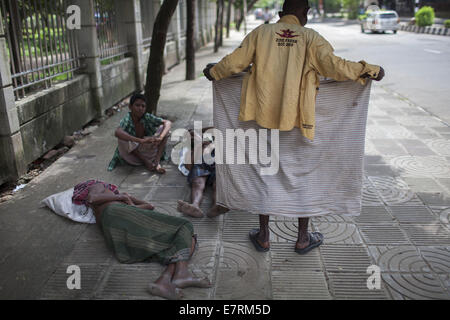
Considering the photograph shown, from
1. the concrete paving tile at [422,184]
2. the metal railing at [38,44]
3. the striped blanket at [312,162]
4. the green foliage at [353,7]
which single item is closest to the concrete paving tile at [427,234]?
the striped blanket at [312,162]

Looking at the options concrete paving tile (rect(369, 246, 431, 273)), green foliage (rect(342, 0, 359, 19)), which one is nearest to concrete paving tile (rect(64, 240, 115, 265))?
concrete paving tile (rect(369, 246, 431, 273))

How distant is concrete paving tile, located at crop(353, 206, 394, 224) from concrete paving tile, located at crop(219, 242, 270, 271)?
106cm

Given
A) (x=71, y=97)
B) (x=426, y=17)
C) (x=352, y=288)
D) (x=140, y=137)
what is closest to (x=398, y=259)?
(x=352, y=288)

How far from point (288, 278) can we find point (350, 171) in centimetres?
92

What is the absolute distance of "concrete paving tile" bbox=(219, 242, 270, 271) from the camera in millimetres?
3191

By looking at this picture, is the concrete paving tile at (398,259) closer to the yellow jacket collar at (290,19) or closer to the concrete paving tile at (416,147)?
the yellow jacket collar at (290,19)

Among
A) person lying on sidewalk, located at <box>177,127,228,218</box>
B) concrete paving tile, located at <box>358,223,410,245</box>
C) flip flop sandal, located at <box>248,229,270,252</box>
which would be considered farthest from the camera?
person lying on sidewalk, located at <box>177,127,228,218</box>

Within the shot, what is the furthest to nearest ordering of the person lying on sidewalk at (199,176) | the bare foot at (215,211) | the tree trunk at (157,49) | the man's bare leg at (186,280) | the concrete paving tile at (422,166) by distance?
the tree trunk at (157,49) → the concrete paving tile at (422,166) → the person lying on sidewalk at (199,176) → the bare foot at (215,211) → the man's bare leg at (186,280)

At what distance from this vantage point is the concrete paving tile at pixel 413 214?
12.7ft

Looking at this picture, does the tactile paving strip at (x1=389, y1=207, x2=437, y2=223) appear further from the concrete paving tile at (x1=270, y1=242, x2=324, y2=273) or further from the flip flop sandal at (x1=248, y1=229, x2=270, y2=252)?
the flip flop sandal at (x1=248, y1=229, x2=270, y2=252)

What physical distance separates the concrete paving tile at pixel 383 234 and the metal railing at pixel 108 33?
255 inches

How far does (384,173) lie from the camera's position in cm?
500

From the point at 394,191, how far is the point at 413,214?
54 cm
